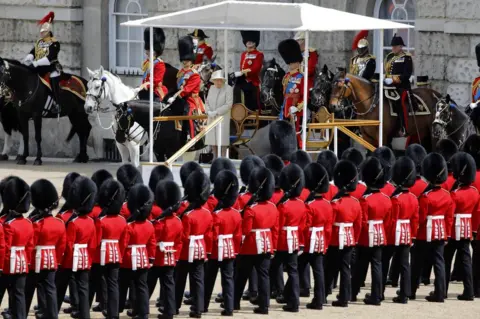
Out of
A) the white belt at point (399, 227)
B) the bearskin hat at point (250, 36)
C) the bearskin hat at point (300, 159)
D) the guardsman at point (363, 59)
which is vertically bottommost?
the white belt at point (399, 227)

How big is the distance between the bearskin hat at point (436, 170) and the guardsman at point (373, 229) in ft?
1.23

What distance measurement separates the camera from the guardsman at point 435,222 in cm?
1538

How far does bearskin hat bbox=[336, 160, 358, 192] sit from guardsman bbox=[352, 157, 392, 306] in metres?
0.14

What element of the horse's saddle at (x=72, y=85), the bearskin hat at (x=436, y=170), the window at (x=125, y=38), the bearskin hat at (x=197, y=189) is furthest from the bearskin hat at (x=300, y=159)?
the window at (x=125, y=38)

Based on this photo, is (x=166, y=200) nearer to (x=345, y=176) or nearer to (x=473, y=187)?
(x=345, y=176)

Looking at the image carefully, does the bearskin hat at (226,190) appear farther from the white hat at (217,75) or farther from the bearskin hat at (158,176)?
the white hat at (217,75)

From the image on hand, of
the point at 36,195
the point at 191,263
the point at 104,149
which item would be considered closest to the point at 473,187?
the point at 191,263

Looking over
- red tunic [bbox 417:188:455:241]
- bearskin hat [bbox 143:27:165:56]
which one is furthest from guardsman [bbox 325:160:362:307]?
bearskin hat [bbox 143:27:165:56]

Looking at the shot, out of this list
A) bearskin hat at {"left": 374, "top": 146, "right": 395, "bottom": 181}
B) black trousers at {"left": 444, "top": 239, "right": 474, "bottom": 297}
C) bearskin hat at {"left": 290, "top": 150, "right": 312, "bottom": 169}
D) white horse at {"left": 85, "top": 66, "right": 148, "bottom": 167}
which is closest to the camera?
black trousers at {"left": 444, "top": 239, "right": 474, "bottom": 297}

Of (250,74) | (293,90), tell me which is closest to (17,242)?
(293,90)

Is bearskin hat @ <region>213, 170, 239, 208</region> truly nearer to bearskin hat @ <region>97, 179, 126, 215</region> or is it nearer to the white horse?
bearskin hat @ <region>97, 179, 126, 215</region>

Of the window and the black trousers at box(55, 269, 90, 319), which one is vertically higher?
the window

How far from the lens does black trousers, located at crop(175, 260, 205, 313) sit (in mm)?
14539

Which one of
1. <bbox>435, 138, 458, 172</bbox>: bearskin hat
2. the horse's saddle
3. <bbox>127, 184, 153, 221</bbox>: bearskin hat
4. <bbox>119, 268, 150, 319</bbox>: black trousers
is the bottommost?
<bbox>119, 268, 150, 319</bbox>: black trousers
